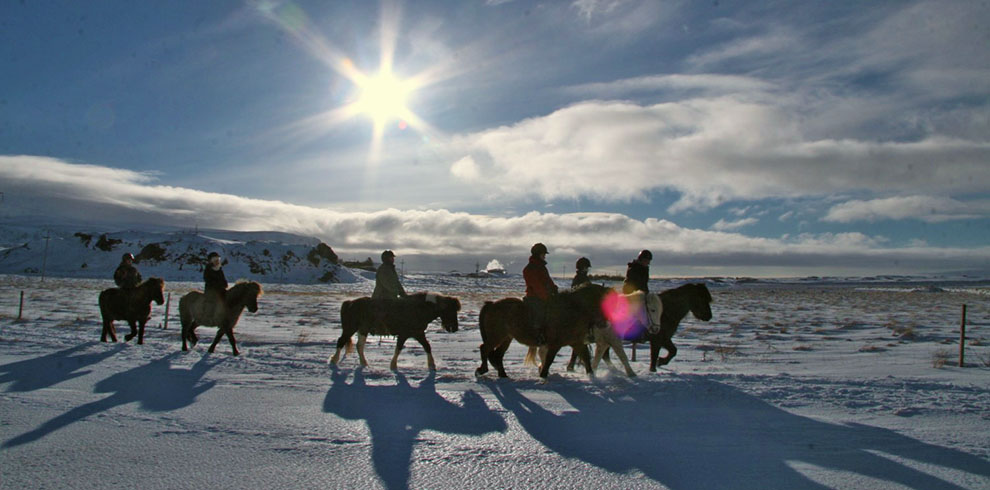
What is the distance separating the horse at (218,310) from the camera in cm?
1116

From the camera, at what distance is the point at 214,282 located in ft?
37.5

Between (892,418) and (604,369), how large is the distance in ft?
14.2

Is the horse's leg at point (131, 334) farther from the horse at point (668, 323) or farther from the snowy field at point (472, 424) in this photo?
the horse at point (668, 323)

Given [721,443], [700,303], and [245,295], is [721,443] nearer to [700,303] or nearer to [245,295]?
[700,303]

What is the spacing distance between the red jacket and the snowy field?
1324 millimetres

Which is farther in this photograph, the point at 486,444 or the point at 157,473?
the point at 486,444

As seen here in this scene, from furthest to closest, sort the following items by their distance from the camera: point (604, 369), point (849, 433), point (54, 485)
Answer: point (604, 369), point (849, 433), point (54, 485)

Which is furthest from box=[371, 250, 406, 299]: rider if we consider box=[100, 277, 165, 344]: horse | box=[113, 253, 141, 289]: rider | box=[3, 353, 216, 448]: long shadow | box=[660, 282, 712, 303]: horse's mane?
box=[113, 253, 141, 289]: rider

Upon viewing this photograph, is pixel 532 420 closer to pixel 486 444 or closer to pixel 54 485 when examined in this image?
pixel 486 444

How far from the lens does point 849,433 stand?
5496mm

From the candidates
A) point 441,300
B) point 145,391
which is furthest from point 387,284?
point 145,391

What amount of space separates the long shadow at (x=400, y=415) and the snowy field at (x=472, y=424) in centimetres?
3

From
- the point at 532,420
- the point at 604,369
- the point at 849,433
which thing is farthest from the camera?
the point at 604,369

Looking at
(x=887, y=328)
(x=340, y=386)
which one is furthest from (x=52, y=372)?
(x=887, y=328)
